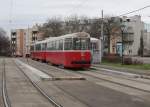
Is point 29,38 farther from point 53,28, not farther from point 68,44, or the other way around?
point 68,44

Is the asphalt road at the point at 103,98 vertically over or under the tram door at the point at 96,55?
under

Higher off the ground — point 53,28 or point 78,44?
point 53,28

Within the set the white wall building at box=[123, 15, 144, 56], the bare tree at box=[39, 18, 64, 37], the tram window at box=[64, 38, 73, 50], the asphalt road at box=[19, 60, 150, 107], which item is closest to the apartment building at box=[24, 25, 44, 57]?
the bare tree at box=[39, 18, 64, 37]

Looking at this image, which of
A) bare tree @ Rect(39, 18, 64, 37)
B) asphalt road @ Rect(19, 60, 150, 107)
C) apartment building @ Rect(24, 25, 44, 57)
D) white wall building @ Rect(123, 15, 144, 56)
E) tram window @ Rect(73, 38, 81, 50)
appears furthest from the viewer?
white wall building @ Rect(123, 15, 144, 56)

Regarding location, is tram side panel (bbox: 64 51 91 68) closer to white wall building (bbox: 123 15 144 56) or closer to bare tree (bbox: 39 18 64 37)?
bare tree (bbox: 39 18 64 37)

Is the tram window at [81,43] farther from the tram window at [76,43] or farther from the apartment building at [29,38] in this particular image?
the apartment building at [29,38]

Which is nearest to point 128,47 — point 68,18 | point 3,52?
point 68,18

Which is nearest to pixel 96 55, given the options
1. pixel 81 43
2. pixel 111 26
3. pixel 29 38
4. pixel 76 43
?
pixel 81 43

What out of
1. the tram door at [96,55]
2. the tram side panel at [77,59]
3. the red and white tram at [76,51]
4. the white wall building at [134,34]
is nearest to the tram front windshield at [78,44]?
the red and white tram at [76,51]

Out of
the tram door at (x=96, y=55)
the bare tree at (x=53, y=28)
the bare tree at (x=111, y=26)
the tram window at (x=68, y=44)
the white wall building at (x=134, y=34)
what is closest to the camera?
the tram window at (x=68, y=44)

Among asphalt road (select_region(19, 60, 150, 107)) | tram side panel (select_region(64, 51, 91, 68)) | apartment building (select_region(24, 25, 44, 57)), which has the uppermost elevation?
apartment building (select_region(24, 25, 44, 57))

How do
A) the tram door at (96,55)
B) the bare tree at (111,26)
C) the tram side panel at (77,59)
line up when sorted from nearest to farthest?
the tram side panel at (77,59), the tram door at (96,55), the bare tree at (111,26)

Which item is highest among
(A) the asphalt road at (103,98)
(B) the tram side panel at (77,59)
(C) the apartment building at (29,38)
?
(C) the apartment building at (29,38)

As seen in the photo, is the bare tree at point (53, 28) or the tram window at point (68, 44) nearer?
the tram window at point (68, 44)
